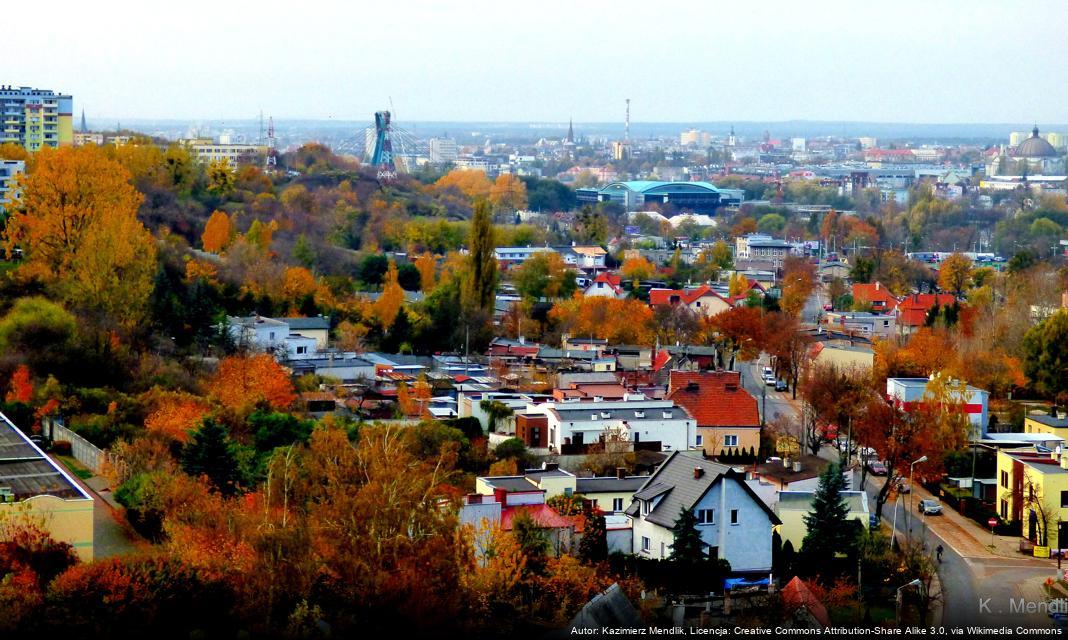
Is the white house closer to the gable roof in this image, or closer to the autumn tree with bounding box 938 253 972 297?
the gable roof

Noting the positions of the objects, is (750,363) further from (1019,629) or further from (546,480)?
(1019,629)

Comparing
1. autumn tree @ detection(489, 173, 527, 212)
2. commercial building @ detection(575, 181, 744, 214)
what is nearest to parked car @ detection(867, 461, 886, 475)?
autumn tree @ detection(489, 173, 527, 212)

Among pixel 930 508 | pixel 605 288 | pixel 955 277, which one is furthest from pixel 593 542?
pixel 955 277

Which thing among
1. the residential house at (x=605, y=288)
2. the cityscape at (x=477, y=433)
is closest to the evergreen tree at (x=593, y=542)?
the cityscape at (x=477, y=433)

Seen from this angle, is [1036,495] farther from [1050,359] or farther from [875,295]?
[875,295]

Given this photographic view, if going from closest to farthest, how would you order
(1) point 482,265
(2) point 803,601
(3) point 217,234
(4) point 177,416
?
(2) point 803,601 < (4) point 177,416 < (1) point 482,265 < (3) point 217,234
